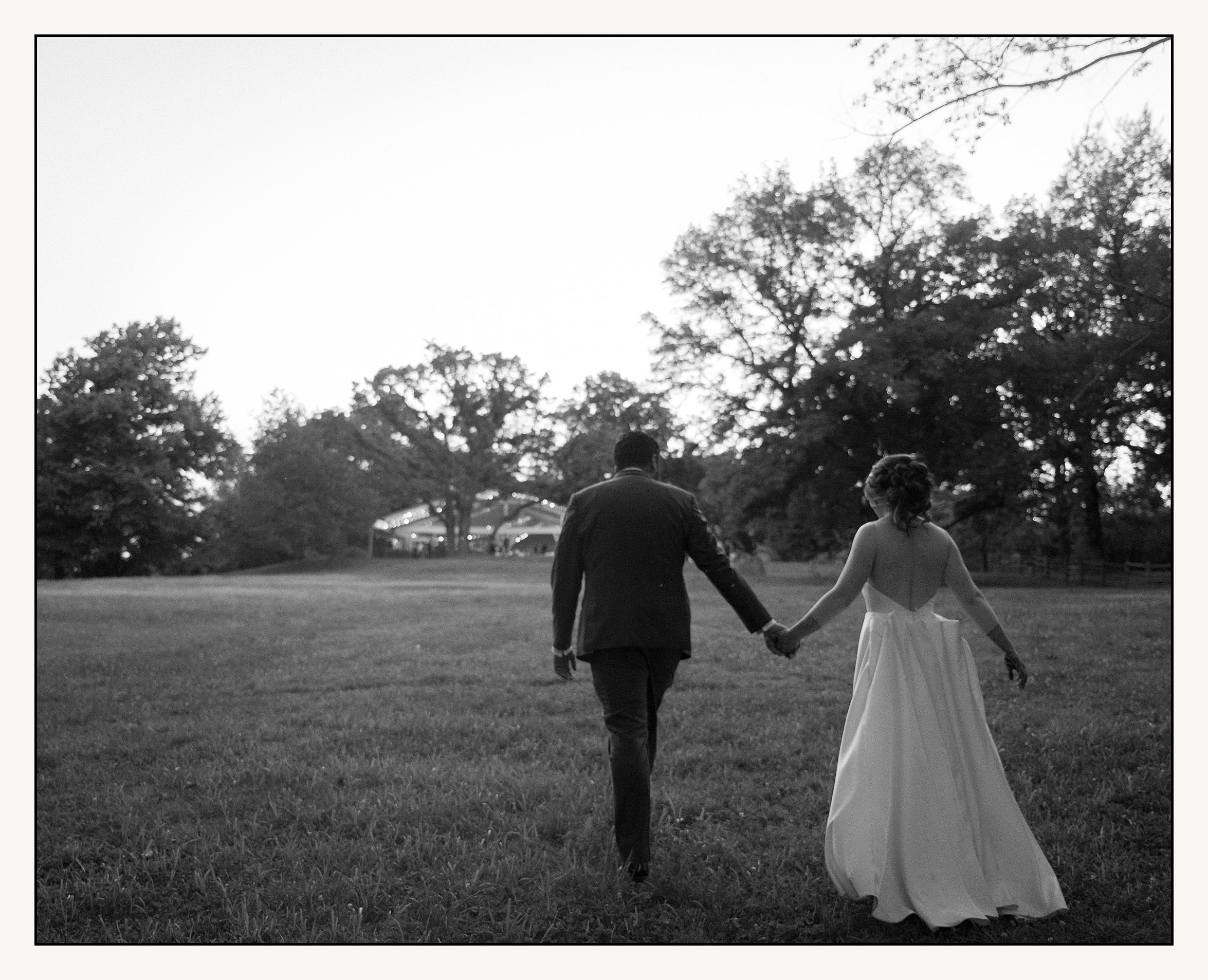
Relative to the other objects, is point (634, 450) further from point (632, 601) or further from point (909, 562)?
point (909, 562)

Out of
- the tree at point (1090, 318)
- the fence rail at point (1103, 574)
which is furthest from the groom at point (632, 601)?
the fence rail at point (1103, 574)

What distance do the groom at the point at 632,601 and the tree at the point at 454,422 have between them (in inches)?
2472

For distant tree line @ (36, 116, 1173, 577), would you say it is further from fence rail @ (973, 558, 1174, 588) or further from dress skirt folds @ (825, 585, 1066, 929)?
dress skirt folds @ (825, 585, 1066, 929)

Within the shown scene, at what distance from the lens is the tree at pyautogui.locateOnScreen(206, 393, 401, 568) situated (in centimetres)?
6366

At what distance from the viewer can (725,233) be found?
3872cm

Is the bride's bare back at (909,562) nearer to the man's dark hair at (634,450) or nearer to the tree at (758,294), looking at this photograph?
the man's dark hair at (634,450)

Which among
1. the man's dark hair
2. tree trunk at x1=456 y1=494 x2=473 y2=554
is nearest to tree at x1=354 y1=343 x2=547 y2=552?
tree trunk at x1=456 y1=494 x2=473 y2=554

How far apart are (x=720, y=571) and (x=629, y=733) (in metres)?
0.96

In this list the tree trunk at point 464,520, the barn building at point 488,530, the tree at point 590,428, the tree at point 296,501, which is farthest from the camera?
the barn building at point 488,530

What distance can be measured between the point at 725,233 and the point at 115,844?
119ft

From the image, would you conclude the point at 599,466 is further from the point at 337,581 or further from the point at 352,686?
the point at 352,686

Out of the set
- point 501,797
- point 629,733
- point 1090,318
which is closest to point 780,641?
point 629,733

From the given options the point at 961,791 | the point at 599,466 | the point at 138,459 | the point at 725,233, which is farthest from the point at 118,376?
the point at 961,791

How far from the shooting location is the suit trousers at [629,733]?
4.71m
